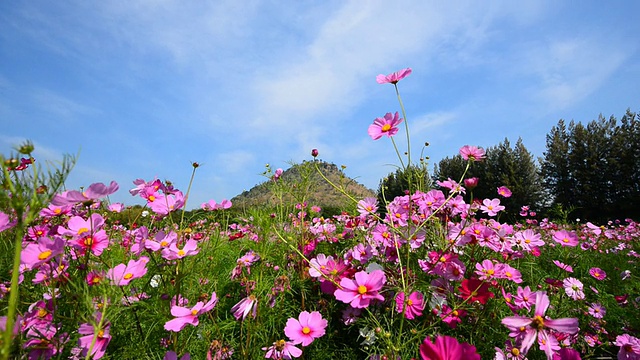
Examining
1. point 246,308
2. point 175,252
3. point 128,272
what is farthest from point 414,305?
point 128,272

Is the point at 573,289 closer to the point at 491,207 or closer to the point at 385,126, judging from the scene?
the point at 491,207

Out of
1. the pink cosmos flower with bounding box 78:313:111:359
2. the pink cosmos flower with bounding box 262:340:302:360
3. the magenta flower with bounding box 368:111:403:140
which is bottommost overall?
the pink cosmos flower with bounding box 262:340:302:360

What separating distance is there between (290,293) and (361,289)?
628 millimetres

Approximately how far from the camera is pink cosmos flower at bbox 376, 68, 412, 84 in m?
1.38

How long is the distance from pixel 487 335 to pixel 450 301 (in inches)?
9.8

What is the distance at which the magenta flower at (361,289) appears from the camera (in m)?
1.16

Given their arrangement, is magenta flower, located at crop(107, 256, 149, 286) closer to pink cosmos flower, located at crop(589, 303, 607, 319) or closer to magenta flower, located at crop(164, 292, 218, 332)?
magenta flower, located at crop(164, 292, 218, 332)

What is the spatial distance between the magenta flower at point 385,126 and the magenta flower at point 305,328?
2.64 feet

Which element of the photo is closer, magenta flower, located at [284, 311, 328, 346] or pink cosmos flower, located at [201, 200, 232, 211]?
magenta flower, located at [284, 311, 328, 346]

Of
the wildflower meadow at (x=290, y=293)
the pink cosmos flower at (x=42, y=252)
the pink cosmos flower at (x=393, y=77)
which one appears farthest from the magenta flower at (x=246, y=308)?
the pink cosmos flower at (x=393, y=77)

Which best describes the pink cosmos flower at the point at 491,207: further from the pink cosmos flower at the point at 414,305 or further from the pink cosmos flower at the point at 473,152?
the pink cosmos flower at the point at 414,305

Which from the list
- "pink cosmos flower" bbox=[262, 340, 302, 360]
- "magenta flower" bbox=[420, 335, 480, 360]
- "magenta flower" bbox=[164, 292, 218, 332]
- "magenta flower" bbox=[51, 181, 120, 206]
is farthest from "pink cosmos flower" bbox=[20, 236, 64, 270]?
"magenta flower" bbox=[420, 335, 480, 360]

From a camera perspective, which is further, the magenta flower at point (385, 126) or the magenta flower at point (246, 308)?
the magenta flower at point (385, 126)

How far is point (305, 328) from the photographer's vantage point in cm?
125
